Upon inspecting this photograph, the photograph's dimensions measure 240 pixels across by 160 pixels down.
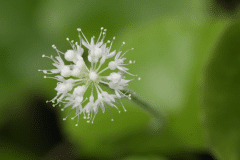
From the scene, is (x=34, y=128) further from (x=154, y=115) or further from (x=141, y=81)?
(x=154, y=115)

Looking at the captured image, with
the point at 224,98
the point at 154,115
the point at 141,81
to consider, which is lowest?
the point at 154,115

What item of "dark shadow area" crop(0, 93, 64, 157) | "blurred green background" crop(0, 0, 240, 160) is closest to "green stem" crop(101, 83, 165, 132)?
"blurred green background" crop(0, 0, 240, 160)

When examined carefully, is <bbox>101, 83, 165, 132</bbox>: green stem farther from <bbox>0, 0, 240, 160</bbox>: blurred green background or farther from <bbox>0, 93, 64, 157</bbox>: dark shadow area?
<bbox>0, 93, 64, 157</bbox>: dark shadow area

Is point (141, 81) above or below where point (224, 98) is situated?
above

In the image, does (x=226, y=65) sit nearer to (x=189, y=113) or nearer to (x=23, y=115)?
(x=189, y=113)

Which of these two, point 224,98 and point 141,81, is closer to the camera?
point 224,98

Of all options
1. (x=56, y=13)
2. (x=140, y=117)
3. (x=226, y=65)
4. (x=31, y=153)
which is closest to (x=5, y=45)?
(x=56, y=13)

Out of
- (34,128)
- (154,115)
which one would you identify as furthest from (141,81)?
(34,128)

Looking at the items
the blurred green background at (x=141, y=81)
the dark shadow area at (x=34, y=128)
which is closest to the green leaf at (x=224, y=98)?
the blurred green background at (x=141, y=81)
